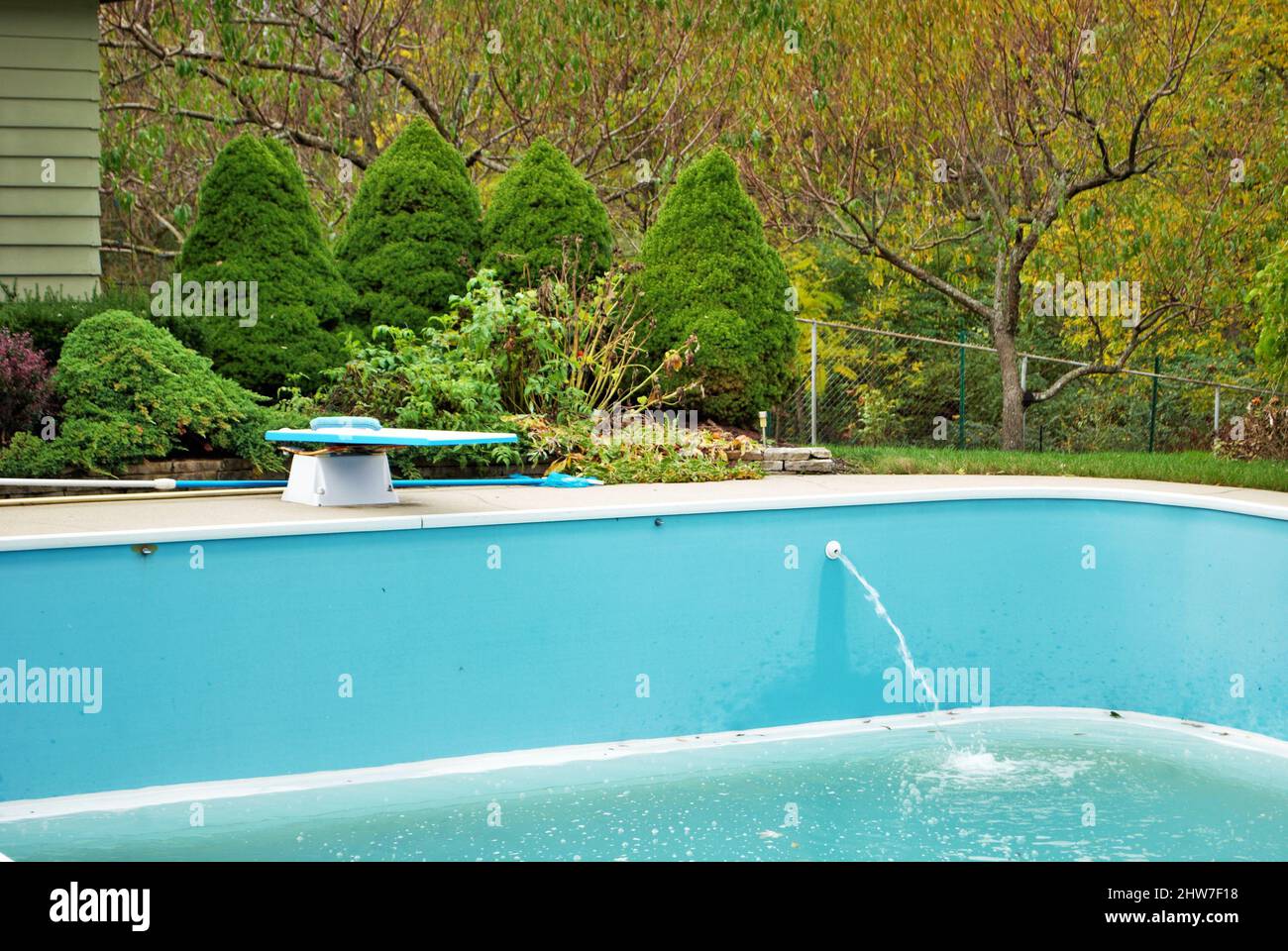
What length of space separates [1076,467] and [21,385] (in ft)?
23.9

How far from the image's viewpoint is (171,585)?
5.35m

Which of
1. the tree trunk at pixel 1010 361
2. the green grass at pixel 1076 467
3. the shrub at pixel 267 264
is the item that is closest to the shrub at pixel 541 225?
the shrub at pixel 267 264

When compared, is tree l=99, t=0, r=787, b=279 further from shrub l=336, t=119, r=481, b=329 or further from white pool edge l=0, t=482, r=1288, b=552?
white pool edge l=0, t=482, r=1288, b=552

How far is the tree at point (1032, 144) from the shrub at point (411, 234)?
4.51 m

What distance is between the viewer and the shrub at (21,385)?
7383mm

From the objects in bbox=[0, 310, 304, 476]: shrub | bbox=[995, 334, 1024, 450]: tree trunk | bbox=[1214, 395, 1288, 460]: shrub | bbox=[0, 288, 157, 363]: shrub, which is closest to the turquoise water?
bbox=[0, 310, 304, 476]: shrub

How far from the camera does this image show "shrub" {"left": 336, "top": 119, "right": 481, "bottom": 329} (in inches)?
407

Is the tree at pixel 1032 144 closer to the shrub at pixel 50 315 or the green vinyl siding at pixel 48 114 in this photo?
the green vinyl siding at pixel 48 114

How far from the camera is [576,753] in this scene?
19.6 ft

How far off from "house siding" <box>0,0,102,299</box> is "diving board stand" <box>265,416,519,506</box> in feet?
11.3

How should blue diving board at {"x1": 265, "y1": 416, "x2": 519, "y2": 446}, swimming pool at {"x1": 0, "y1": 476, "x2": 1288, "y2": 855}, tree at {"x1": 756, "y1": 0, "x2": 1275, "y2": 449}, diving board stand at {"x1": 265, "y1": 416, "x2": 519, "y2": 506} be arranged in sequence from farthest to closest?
tree at {"x1": 756, "y1": 0, "x2": 1275, "y2": 449}, diving board stand at {"x1": 265, "y1": 416, "x2": 519, "y2": 506}, blue diving board at {"x1": 265, "y1": 416, "x2": 519, "y2": 446}, swimming pool at {"x1": 0, "y1": 476, "x2": 1288, "y2": 855}
